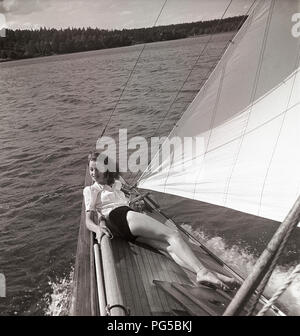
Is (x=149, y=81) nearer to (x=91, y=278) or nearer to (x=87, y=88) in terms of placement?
(x=87, y=88)

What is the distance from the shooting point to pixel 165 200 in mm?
10242

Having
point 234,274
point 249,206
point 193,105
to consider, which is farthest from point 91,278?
point 193,105

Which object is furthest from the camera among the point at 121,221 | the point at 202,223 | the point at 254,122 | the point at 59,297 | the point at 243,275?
the point at 202,223

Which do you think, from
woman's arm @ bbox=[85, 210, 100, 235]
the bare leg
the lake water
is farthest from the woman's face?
the lake water

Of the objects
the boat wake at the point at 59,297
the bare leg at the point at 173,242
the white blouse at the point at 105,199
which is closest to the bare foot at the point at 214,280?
the bare leg at the point at 173,242

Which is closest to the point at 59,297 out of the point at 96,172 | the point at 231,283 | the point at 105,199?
the point at 105,199

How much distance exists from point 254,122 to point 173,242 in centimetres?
192

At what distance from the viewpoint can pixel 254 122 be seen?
16.6 feet

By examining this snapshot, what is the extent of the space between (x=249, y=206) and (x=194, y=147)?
1.18 meters

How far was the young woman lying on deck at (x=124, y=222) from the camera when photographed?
442 cm

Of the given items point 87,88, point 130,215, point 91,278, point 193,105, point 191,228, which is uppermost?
point 87,88

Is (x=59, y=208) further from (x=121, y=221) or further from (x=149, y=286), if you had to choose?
(x=149, y=286)

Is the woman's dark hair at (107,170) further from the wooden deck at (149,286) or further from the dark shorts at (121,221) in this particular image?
the wooden deck at (149,286)

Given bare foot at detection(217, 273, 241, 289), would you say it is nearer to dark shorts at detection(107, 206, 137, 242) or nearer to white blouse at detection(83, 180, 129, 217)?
dark shorts at detection(107, 206, 137, 242)
